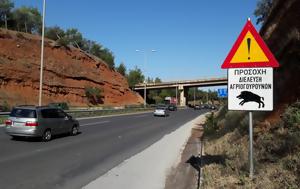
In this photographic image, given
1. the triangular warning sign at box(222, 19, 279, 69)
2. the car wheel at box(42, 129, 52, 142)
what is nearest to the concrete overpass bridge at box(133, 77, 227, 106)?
the car wheel at box(42, 129, 52, 142)

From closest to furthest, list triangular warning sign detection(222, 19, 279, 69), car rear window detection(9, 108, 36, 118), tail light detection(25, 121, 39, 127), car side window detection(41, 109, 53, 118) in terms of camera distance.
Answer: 1. triangular warning sign detection(222, 19, 279, 69)
2. tail light detection(25, 121, 39, 127)
3. car rear window detection(9, 108, 36, 118)
4. car side window detection(41, 109, 53, 118)

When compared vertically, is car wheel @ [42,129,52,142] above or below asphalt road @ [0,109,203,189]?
above

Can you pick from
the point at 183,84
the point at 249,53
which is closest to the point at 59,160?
the point at 249,53

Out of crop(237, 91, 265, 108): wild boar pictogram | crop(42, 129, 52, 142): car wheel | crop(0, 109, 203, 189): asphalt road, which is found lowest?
crop(0, 109, 203, 189): asphalt road

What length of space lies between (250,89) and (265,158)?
2034 mm

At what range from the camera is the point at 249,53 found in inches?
322

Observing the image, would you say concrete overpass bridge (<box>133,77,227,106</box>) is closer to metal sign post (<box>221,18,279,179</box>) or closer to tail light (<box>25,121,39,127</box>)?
tail light (<box>25,121,39,127</box>)

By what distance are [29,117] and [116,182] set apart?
10.1m

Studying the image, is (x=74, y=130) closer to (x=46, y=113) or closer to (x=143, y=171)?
(x=46, y=113)

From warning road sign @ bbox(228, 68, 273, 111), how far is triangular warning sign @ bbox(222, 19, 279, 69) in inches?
4.6

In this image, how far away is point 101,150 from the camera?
1587 centimetres

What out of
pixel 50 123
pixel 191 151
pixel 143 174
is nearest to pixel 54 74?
pixel 50 123

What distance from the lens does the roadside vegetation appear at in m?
7.66

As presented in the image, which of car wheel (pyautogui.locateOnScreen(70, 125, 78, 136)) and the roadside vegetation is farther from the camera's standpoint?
car wheel (pyautogui.locateOnScreen(70, 125, 78, 136))
